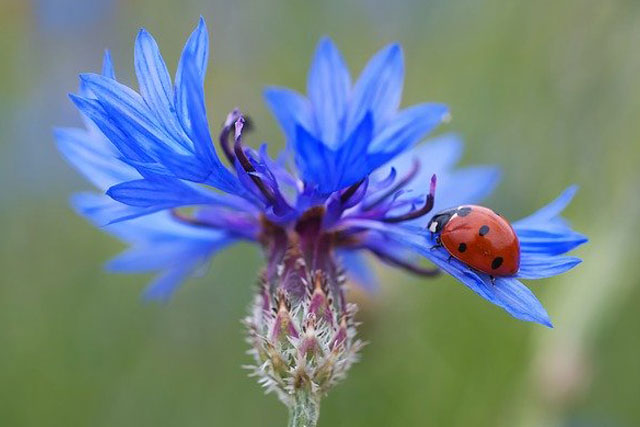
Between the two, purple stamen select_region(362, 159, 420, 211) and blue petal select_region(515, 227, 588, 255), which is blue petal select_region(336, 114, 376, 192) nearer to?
purple stamen select_region(362, 159, 420, 211)

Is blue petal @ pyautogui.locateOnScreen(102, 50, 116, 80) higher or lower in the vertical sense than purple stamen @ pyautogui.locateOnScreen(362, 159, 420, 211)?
higher

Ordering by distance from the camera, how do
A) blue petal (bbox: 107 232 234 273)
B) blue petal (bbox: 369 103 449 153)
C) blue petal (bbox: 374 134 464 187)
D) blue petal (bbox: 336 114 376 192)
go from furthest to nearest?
A: blue petal (bbox: 374 134 464 187) < blue petal (bbox: 107 232 234 273) < blue petal (bbox: 369 103 449 153) < blue petal (bbox: 336 114 376 192)

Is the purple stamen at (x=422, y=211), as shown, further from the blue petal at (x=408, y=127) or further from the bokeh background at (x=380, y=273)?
the bokeh background at (x=380, y=273)

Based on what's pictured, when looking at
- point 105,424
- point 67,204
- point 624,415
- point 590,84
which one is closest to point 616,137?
point 590,84

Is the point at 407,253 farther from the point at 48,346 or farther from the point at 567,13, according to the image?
the point at 48,346

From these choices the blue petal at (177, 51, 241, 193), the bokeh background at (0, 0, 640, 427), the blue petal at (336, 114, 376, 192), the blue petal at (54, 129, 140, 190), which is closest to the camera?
the blue petal at (177, 51, 241, 193)

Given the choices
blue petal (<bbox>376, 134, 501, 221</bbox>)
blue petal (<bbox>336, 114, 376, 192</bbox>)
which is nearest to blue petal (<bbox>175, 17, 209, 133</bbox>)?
blue petal (<bbox>336, 114, 376, 192</bbox>)

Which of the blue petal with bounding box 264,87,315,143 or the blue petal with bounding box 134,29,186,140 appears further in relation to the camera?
the blue petal with bounding box 264,87,315,143

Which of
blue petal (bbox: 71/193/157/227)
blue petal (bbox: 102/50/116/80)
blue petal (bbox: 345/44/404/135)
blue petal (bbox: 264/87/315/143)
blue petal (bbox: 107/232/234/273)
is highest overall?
blue petal (bbox: 345/44/404/135)
